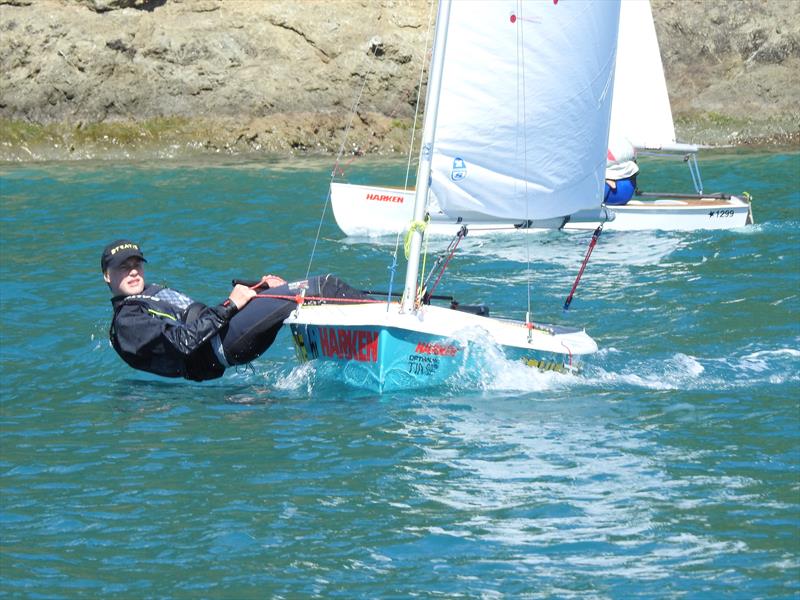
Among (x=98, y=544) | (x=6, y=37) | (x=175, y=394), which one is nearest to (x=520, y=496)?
(x=98, y=544)

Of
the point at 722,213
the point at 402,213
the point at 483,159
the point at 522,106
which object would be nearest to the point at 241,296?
the point at 483,159

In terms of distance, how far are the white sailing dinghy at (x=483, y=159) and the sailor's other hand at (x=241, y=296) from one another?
1.19 ft

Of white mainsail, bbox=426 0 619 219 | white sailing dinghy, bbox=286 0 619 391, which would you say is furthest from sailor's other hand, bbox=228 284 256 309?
white mainsail, bbox=426 0 619 219

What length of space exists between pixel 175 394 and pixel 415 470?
9.23 feet

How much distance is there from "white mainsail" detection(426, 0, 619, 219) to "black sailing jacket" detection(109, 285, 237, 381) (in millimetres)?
2090

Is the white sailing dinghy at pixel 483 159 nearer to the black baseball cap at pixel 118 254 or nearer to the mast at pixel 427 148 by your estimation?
the mast at pixel 427 148

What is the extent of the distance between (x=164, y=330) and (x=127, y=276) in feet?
1.88

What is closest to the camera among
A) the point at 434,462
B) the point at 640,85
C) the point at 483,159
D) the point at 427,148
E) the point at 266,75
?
the point at 434,462

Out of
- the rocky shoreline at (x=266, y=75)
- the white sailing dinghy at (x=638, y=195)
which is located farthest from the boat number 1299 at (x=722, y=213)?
the rocky shoreline at (x=266, y=75)

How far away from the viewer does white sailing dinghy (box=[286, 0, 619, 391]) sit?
31.2ft

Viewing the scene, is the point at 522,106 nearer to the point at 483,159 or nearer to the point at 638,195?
the point at 483,159

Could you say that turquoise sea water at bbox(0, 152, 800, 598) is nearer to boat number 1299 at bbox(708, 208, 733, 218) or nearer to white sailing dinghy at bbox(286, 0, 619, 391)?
white sailing dinghy at bbox(286, 0, 619, 391)

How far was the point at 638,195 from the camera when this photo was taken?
64.5 feet

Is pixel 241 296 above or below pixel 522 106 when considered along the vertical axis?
below
